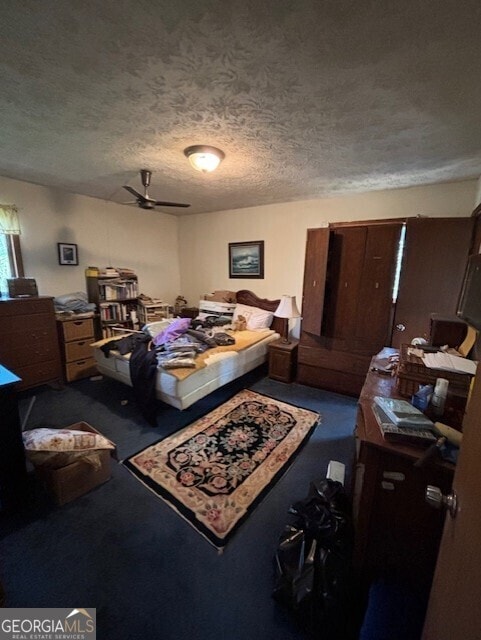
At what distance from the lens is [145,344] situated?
2.91 m

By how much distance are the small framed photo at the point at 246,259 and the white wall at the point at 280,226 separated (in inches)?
3.5

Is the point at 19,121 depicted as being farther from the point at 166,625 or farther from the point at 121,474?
the point at 166,625

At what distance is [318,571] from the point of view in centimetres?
110

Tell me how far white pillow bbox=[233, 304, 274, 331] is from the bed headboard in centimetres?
9

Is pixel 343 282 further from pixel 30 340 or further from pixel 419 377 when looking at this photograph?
pixel 30 340

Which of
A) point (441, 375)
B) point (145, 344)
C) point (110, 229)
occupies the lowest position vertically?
point (145, 344)

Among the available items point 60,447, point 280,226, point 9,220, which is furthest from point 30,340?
point 280,226

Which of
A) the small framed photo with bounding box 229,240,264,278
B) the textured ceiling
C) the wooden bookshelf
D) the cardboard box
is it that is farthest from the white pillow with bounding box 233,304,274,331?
the cardboard box

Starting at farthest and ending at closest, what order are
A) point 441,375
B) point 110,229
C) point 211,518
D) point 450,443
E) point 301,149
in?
point 110,229 → point 301,149 → point 211,518 → point 441,375 → point 450,443

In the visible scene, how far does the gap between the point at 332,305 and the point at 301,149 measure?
171cm

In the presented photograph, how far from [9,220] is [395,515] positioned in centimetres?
430

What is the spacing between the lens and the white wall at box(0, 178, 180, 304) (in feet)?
10.5

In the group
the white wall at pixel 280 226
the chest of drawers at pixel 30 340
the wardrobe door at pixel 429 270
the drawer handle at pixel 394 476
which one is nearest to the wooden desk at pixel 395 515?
the drawer handle at pixel 394 476

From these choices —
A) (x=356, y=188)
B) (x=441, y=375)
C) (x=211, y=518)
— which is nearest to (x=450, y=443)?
(x=441, y=375)
